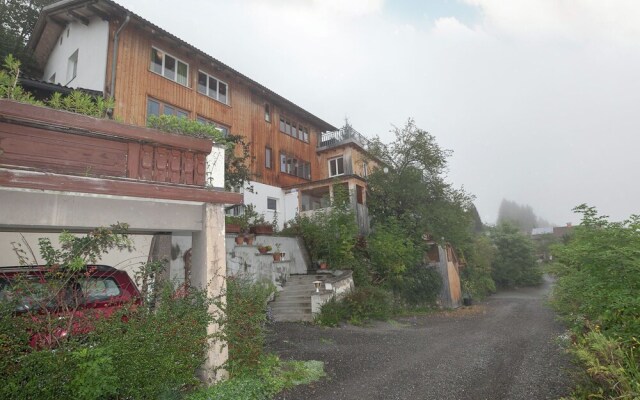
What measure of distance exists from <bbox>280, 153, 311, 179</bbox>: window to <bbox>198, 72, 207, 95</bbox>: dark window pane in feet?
21.0

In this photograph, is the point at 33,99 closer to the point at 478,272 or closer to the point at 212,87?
the point at 212,87

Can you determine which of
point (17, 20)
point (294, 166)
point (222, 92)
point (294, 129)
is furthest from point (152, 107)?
point (17, 20)

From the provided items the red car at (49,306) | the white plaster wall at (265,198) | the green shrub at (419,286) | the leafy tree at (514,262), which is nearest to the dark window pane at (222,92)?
the white plaster wall at (265,198)

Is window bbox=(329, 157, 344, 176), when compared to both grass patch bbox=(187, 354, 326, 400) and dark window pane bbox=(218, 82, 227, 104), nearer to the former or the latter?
dark window pane bbox=(218, 82, 227, 104)

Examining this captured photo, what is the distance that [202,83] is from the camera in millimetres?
17641

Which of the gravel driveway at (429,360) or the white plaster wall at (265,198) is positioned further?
the white plaster wall at (265,198)

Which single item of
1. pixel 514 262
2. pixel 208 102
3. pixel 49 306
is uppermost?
pixel 208 102

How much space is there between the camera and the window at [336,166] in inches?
987

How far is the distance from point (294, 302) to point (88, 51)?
44.1 ft

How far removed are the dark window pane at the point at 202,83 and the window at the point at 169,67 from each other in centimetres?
72

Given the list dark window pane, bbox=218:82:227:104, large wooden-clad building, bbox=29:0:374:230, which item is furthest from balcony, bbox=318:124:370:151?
dark window pane, bbox=218:82:227:104

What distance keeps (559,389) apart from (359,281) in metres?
9.91

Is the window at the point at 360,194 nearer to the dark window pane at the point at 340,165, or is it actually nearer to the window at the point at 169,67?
the dark window pane at the point at 340,165

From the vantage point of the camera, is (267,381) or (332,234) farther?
(332,234)
